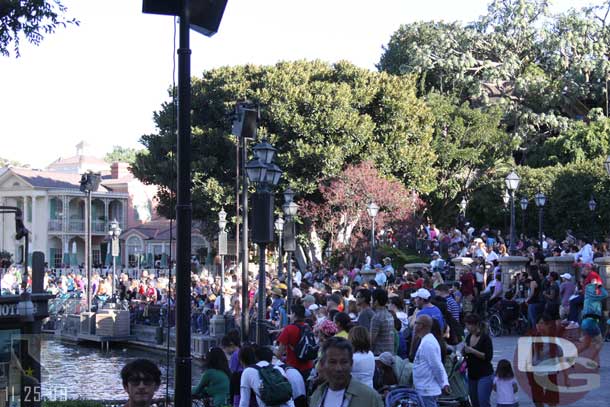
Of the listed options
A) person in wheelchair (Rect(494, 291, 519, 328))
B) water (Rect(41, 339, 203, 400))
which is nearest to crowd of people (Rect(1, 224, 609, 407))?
person in wheelchair (Rect(494, 291, 519, 328))

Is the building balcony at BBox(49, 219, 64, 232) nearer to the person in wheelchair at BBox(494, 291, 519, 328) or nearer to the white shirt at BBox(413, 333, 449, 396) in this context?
the person in wheelchair at BBox(494, 291, 519, 328)

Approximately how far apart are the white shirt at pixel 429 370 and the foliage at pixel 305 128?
33089mm

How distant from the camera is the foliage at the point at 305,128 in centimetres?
4319

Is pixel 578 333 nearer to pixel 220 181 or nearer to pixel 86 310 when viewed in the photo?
pixel 86 310

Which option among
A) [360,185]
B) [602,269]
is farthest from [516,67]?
[602,269]

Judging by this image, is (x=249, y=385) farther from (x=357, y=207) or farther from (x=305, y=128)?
(x=357, y=207)

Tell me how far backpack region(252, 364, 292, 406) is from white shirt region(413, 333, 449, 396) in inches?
68.5

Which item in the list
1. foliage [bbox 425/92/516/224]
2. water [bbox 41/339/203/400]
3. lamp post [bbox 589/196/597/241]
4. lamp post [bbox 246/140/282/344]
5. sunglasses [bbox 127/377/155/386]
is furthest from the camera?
foliage [bbox 425/92/516/224]

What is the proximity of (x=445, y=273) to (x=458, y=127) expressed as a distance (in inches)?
824

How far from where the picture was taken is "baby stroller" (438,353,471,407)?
10.2m

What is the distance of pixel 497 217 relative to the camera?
4631 centimetres

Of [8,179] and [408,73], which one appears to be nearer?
[408,73]

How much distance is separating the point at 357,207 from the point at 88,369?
18.1 m

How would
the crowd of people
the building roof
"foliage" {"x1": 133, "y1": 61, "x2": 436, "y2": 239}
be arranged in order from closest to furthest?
the crowd of people, "foliage" {"x1": 133, "y1": 61, "x2": 436, "y2": 239}, the building roof
